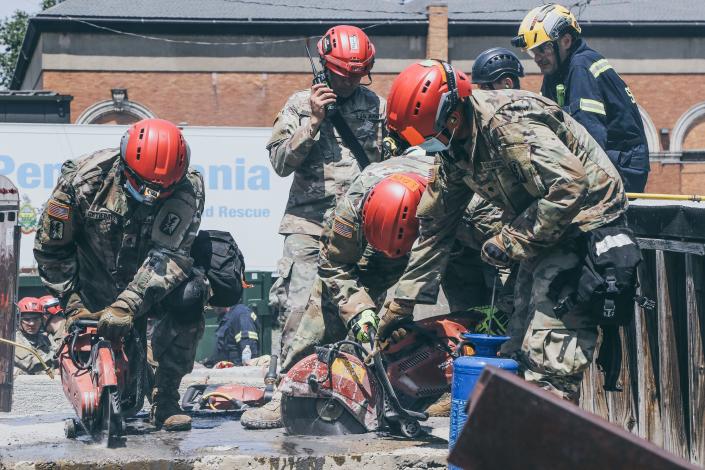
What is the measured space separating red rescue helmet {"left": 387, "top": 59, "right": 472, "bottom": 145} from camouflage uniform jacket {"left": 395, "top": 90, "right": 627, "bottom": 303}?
11 cm

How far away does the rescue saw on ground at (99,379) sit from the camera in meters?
5.73

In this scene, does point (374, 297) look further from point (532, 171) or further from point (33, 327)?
point (33, 327)

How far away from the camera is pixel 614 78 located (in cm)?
688

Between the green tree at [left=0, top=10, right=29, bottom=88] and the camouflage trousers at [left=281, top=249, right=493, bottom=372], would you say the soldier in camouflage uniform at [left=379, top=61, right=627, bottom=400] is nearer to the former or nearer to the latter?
the camouflage trousers at [left=281, top=249, right=493, bottom=372]

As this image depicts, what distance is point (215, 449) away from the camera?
5613mm

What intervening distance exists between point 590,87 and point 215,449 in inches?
122

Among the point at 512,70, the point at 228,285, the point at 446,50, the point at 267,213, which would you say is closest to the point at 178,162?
the point at 228,285

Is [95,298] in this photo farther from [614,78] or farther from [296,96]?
[614,78]

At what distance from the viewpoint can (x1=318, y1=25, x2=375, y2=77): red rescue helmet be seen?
6.87 meters

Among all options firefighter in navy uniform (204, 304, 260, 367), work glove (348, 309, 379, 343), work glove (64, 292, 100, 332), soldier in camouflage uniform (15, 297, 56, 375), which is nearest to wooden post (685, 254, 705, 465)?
work glove (348, 309, 379, 343)

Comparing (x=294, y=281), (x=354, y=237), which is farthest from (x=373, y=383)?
(x=294, y=281)

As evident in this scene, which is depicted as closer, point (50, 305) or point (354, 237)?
point (354, 237)

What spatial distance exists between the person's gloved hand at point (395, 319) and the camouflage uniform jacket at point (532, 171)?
0.65 meters

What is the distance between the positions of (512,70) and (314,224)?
1.63m
